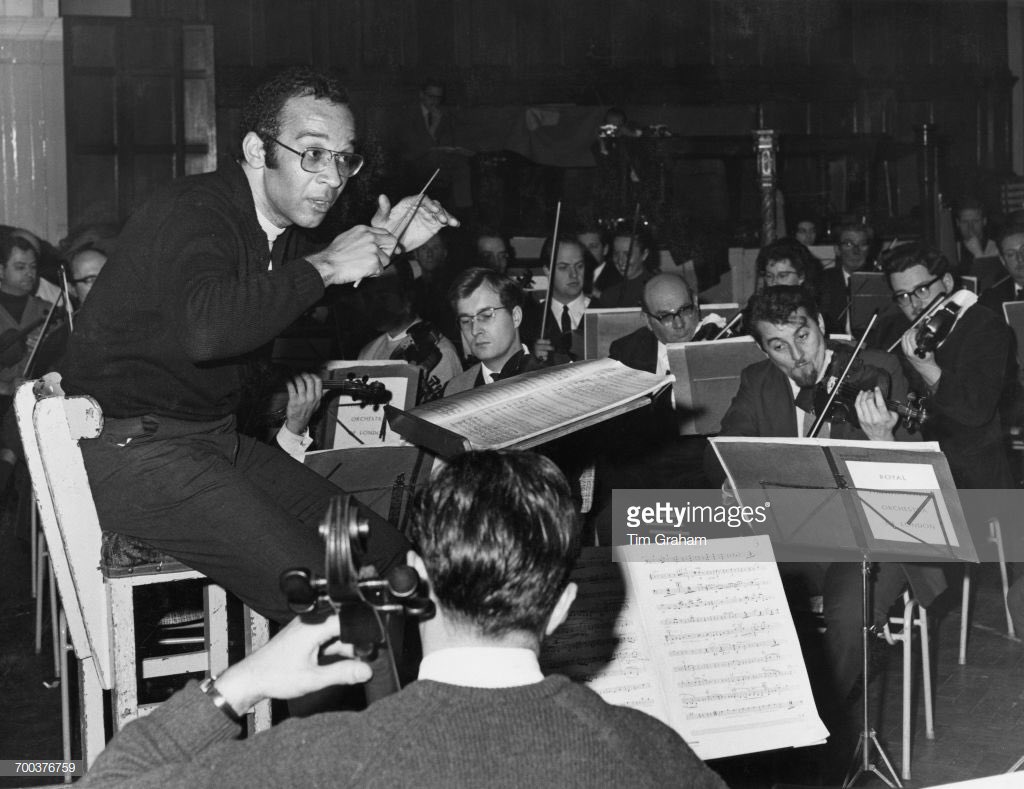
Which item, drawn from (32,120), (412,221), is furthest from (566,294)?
(32,120)

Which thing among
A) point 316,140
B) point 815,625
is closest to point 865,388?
point 815,625

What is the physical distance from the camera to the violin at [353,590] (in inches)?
52.0

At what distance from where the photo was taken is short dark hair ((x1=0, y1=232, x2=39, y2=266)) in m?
6.26

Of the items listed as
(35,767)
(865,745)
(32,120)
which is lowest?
(35,767)

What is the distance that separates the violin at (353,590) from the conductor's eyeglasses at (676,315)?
3.89m

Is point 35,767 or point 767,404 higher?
point 767,404

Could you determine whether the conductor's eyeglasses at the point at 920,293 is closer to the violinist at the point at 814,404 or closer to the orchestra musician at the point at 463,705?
the violinist at the point at 814,404

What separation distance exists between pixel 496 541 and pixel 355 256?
2.92ft

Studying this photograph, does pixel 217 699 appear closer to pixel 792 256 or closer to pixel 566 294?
pixel 792 256

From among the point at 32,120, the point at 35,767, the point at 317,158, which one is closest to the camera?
the point at 317,158

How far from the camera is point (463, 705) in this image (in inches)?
50.4

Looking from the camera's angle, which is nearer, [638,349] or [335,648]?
[335,648]

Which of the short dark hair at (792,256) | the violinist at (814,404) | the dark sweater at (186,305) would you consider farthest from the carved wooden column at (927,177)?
the dark sweater at (186,305)

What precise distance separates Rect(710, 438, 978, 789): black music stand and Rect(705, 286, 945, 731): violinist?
321mm
